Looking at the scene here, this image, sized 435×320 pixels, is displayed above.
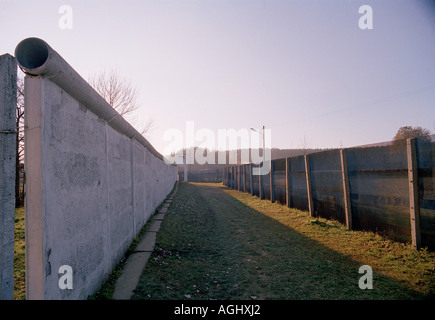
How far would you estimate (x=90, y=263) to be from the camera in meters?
2.69

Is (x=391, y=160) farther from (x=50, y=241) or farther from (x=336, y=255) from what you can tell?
(x=50, y=241)

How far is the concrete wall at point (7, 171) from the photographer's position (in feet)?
5.82

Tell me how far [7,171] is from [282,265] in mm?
3766

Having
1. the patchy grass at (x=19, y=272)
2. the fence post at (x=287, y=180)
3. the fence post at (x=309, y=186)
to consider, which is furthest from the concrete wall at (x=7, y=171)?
the fence post at (x=287, y=180)

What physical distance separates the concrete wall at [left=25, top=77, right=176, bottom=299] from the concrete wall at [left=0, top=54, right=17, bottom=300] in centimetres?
17

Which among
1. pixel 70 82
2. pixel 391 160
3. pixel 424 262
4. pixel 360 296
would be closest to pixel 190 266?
pixel 360 296

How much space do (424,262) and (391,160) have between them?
1.81m

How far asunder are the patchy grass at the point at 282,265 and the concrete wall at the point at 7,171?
1.46m

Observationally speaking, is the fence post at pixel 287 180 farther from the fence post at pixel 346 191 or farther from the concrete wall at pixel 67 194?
the concrete wall at pixel 67 194

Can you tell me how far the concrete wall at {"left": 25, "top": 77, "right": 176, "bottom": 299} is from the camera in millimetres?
1782

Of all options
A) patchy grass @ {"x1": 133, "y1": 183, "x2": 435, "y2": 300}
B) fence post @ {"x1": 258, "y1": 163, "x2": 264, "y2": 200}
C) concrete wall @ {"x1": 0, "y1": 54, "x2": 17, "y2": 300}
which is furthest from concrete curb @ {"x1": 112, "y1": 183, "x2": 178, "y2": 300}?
fence post @ {"x1": 258, "y1": 163, "x2": 264, "y2": 200}

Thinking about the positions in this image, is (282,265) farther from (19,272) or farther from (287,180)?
(287,180)

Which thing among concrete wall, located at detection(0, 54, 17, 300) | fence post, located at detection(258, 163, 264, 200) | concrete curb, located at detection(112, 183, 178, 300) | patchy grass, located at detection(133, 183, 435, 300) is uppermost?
concrete wall, located at detection(0, 54, 17, 300)

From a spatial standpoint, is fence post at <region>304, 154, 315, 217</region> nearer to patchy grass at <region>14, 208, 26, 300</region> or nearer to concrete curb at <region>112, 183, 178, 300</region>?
concrete curb at <region>112, 183, 178, 300</region>
